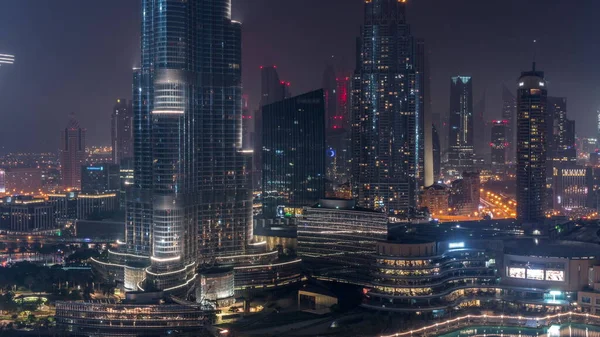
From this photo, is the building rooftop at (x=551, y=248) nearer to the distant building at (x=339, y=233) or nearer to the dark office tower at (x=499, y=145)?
the distant building at (x=339, y=233)

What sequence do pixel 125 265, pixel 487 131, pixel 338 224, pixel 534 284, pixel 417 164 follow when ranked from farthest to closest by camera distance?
pixel 487 131, pixel 417 164, pixel 338 224, pixel 125 265, pixel 534 284

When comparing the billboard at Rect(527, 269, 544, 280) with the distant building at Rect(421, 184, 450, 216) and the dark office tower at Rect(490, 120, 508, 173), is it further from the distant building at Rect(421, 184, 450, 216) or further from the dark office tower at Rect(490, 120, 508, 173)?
the dark office tower at Rect(490, 120, 508, 173)

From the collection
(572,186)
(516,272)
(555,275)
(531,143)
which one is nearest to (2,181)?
(531,143)

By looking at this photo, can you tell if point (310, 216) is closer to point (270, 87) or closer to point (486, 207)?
point (270, 87)

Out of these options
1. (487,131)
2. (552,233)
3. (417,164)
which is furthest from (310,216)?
(487,131)

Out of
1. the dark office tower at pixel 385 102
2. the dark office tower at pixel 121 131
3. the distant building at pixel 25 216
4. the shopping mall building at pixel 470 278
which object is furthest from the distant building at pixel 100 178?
the shopping mall building at pixel 470 278

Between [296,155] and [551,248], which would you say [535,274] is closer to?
[551,248]

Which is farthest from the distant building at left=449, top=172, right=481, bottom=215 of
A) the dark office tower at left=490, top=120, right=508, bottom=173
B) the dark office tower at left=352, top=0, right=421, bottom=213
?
the dark office tower at left=490, top=120, right=508, bottom=173
